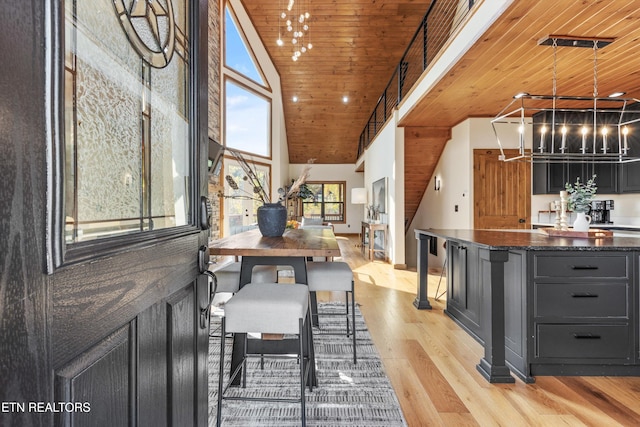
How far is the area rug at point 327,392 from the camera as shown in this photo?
1842mm

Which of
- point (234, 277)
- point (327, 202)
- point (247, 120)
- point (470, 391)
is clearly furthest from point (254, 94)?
point (470, 391)

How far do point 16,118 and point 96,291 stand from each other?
27 centimetres

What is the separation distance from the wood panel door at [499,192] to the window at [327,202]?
24.3 feet

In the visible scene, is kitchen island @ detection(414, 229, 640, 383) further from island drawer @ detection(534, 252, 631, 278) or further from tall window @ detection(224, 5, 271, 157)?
tall window @ detection(224, 5, 271, 157)

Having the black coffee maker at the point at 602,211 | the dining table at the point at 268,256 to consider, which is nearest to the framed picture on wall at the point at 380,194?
the black coffee maker at the point at 602,211

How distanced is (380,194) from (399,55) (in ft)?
10.8

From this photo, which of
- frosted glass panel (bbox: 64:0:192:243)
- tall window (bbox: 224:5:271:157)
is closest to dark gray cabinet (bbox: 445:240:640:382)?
frosted glass panel (bbox: 64:0:192:243)

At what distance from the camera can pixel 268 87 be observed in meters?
8.81

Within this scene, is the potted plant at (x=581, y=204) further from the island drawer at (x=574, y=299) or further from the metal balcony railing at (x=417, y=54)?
the metal balcony railing at (x=417, y=54)

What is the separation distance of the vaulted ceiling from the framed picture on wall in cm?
147

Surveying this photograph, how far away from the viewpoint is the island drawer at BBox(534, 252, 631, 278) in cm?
228

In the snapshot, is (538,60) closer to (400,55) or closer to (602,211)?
(602,211)

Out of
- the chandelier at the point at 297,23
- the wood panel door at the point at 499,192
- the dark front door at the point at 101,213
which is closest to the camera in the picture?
the dark front door at the point at 101,213

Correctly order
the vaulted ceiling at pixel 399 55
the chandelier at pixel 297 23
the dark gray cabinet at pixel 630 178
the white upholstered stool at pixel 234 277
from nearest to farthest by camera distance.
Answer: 1. the white upholstered stool at pixel 234 277
2. the vaulted ceiling at pixel 399 55
3. the dark gray cabinet at pixel 630 178
4. the chandelier at pixel 297 23
